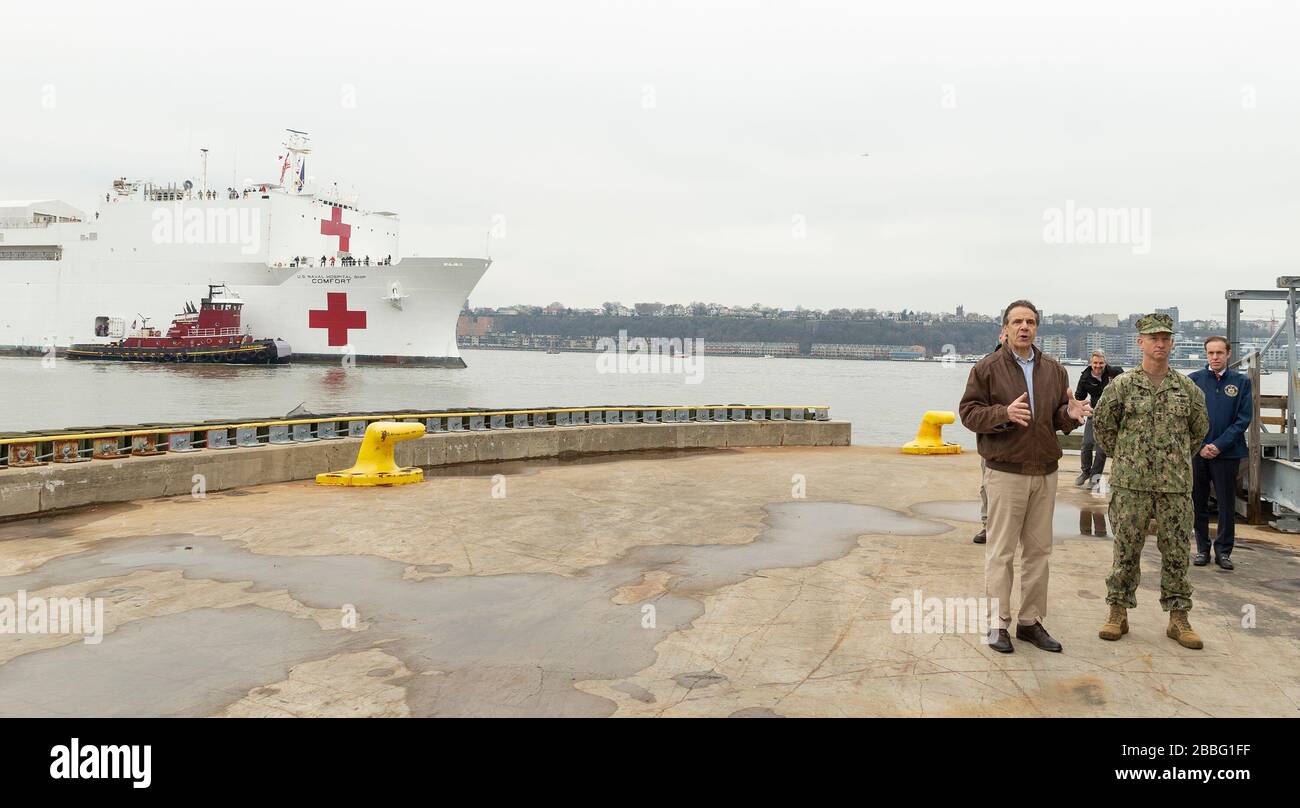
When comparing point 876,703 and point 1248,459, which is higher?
point 1248,459

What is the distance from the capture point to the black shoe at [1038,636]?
4.00 m

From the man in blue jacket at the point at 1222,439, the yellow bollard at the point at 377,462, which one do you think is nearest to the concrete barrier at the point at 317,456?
the yellow bollard at the point at 377,462

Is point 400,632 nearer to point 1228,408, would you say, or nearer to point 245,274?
point 1228,408

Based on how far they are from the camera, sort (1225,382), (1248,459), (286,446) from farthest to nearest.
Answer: (286,446) < (1248,459) < (1225,382)

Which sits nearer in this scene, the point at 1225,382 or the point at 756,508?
the point at 1225,382

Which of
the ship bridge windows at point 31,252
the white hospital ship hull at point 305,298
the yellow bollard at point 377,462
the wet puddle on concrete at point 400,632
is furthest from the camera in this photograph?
the ship bridge windows at point 31,252

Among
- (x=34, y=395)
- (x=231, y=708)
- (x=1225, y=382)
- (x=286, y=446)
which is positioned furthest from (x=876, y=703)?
(x=34, y=395)

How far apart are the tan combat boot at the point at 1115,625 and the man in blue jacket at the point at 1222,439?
1.88 m

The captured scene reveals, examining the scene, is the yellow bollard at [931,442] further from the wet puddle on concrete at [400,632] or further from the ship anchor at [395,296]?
the ship anchor at [395,296]

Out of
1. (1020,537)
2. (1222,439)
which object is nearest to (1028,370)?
(1020,537)

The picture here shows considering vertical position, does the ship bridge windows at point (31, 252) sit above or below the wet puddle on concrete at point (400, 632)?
above
